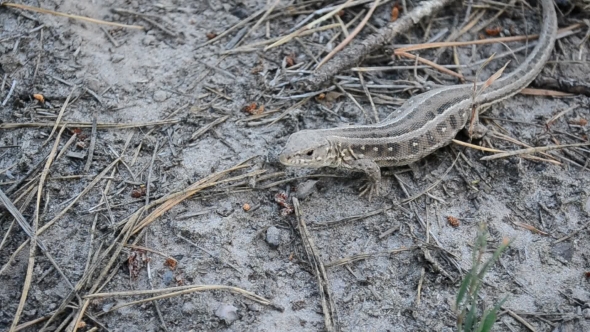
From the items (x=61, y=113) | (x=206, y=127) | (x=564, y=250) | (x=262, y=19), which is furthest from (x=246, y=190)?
(x=564, y=250)

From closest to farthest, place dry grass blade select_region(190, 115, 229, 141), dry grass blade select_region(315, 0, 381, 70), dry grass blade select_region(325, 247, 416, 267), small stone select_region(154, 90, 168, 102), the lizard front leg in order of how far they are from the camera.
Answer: dry grass blade select_region(325, 247, 416, 267), the lizard front leg, dry grass blade select_region(190, 115, 229, 141), small stone select_region(154, 90, 168, 102), dry grass blade select_region(315, 0, 381, 70)

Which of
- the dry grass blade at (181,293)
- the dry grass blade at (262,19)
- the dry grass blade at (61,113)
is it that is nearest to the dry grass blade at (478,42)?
the dry grass blade at (262,19)

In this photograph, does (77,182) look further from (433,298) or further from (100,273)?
(433,298)

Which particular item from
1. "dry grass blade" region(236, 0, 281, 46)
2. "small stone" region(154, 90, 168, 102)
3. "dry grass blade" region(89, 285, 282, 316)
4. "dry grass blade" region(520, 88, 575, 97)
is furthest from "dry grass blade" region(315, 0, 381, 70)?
"dry grass blade" region(89, 285, 282, 316)

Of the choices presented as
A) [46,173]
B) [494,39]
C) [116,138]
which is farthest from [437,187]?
[46,173]

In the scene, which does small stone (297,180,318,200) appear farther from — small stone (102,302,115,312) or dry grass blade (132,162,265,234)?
small stone (102,302,115,312)

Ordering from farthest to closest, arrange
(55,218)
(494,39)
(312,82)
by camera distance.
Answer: (494,39) < (312,82) < (55,218)

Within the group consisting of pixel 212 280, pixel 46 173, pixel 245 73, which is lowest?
pixel 212 280
